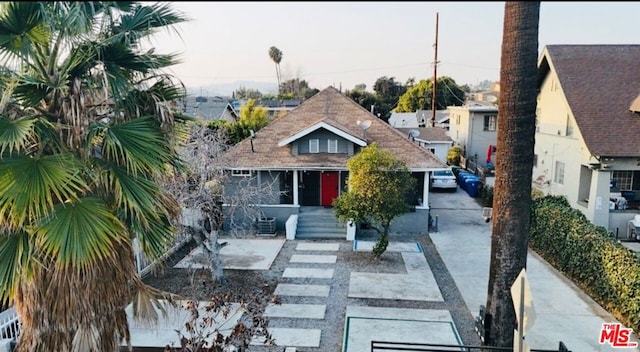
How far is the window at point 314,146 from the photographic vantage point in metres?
18.9

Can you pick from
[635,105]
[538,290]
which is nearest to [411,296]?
[538,290]

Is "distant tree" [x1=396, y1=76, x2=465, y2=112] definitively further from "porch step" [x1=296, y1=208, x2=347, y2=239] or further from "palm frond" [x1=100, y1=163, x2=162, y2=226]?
"palm frond" [x1=100, y1=163, x2=162, y2=226]

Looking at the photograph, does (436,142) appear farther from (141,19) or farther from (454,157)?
(141,19)

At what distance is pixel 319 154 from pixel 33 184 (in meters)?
14.3

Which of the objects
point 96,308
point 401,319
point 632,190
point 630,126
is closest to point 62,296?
point 96,308

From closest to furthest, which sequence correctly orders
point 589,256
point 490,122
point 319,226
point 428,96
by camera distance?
point 589,256
point 319,226
point 490,122
point 428,96

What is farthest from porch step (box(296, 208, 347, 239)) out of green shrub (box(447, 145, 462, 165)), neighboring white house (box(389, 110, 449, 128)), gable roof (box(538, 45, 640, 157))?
neighboring white house (box(389, 110, 449, 128))

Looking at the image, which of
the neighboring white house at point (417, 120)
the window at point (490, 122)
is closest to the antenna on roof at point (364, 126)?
the window at point (490, 122)

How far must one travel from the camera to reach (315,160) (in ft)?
60.5

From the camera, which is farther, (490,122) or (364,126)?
(490,122)

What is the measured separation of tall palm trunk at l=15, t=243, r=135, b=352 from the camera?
5598 mm

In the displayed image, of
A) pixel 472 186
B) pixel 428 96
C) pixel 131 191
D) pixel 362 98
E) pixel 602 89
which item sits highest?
pixel 428 96

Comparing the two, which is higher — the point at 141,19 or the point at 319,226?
the point at 141,19

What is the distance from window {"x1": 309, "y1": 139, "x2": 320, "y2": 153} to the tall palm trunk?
13269 mm
